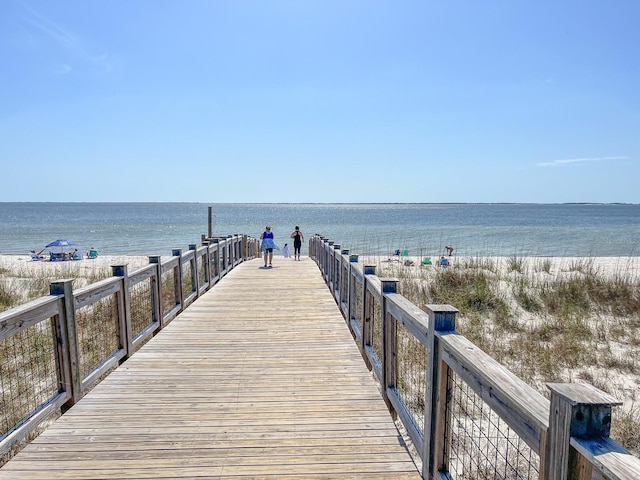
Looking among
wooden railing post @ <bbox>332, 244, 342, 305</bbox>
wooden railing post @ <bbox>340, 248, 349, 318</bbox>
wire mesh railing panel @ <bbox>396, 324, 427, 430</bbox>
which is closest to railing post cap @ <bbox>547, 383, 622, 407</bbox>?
wire mesh railing panel @ <bbox>396, 324, 427, 430</bbox>

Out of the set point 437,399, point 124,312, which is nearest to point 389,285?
point 437,399

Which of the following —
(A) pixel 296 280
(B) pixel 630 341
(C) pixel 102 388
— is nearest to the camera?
(C) pixel 102 388

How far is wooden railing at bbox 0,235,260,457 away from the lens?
3.44 m

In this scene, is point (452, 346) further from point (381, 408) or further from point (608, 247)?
point (608, 247)

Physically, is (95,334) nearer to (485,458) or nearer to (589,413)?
(485,458)

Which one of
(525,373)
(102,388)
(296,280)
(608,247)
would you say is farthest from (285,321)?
(608,247)

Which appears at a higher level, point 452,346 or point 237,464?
point 452,346

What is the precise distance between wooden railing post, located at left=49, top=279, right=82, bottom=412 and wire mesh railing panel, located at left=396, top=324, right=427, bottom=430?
3258 mm

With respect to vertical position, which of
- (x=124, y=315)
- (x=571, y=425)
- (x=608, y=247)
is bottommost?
(x=608, y=247)

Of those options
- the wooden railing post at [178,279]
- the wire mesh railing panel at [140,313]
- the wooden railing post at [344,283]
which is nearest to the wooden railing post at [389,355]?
the wooden railing post at [344,283]

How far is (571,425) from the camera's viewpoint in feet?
4.68

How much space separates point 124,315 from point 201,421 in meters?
2.14

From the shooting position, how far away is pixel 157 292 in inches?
252

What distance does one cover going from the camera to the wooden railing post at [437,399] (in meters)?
2.72
